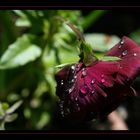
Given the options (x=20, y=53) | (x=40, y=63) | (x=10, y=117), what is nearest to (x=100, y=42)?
(x=40, y=63)

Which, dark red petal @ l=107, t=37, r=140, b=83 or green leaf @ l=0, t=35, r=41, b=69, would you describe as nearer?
dark red petal @ l=107, t=37, r=140, b=83

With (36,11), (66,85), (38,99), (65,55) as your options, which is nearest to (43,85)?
(38,99)

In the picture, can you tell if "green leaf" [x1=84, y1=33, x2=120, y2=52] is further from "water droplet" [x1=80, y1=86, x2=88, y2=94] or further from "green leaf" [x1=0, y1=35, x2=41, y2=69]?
"water droplet" [x1=80, y1=86, x2=88, y2=94]

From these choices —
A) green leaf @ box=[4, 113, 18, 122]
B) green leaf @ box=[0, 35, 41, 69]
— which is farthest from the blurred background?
green leaf @ box=[4, 113, 18, 122]

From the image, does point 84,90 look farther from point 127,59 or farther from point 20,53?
point 20,53

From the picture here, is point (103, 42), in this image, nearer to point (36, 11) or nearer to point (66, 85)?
point (36, 11)

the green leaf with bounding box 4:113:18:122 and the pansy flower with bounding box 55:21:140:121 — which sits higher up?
the pansy flower with bounding box 55:21:140:121

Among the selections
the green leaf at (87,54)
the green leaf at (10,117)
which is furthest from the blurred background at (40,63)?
the green leaf at (87,54)
